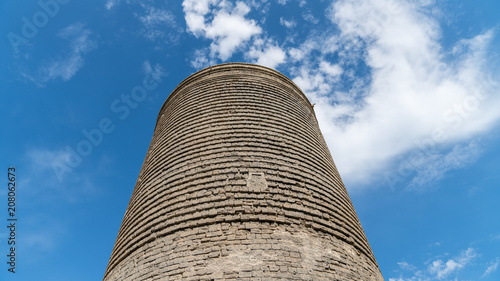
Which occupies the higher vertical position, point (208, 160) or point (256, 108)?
point (256, 108)

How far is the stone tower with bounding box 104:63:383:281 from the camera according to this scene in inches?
166

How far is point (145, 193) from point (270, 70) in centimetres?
398

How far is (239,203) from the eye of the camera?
4.71 metres

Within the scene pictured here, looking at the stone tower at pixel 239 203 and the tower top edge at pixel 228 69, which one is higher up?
the tower top edge at pixel 228 69

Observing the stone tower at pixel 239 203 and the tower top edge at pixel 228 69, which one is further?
the tower top edge at pixel 228 69

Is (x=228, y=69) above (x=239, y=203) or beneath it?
above

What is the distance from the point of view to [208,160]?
5.39 m

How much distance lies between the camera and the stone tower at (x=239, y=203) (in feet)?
13.9

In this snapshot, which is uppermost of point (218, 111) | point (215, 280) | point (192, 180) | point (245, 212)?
point (218, 111)

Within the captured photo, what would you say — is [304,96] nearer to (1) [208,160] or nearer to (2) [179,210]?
(1) [208,160]

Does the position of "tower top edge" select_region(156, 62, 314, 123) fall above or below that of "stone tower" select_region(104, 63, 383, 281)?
above

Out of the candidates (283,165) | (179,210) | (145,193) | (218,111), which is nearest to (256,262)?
(179,210)

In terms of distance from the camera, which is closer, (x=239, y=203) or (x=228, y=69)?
(x=239, y=203)

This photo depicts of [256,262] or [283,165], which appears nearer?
[256,262]
